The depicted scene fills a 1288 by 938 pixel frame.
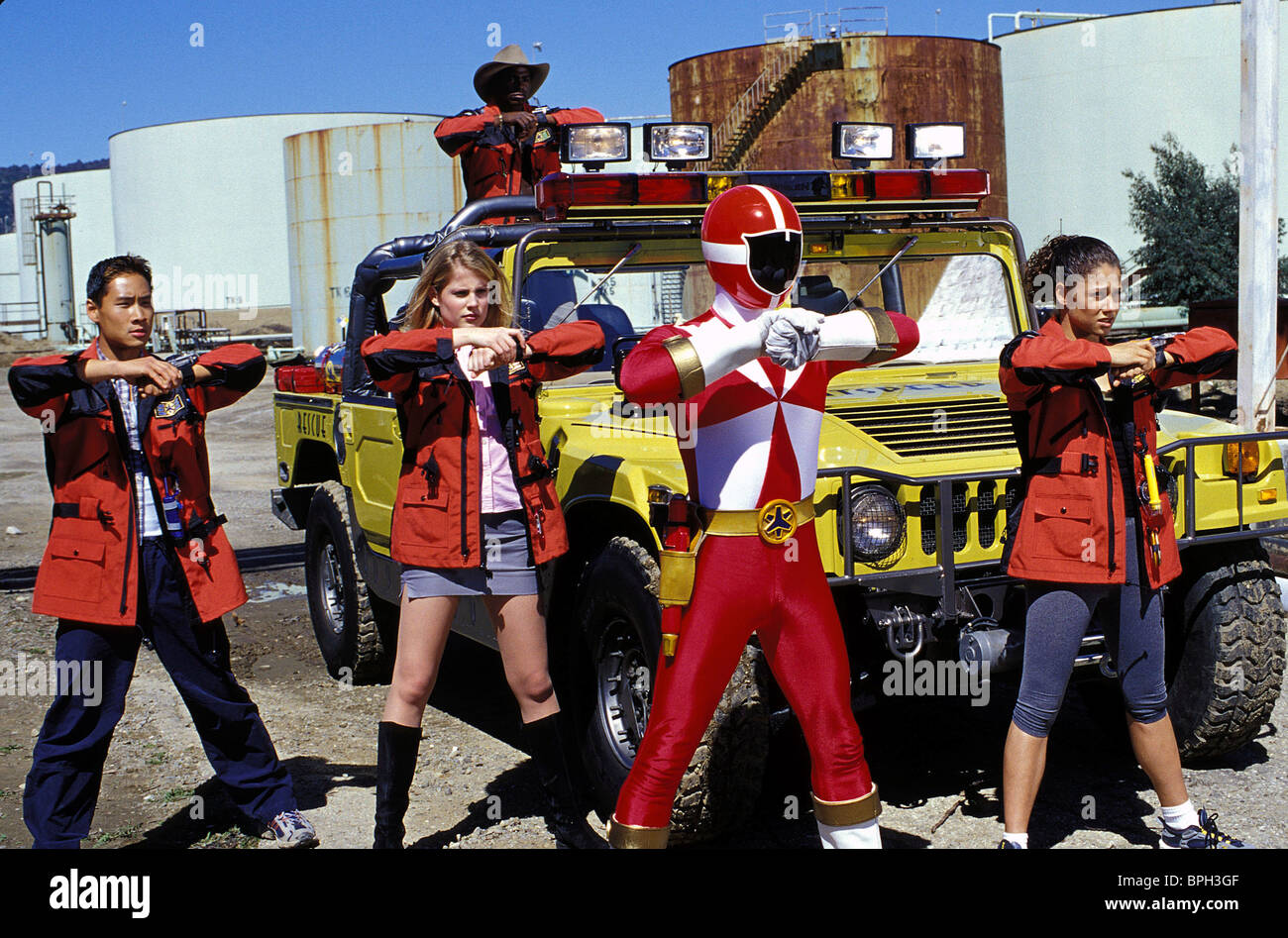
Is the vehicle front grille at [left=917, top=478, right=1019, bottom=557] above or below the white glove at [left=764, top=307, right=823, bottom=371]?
below

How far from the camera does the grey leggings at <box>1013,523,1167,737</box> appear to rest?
379 centimetres

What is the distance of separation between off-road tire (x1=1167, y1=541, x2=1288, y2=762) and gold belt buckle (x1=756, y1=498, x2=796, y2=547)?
2153mm

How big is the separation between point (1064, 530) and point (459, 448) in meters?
1.72

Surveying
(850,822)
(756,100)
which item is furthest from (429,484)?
(756,100)

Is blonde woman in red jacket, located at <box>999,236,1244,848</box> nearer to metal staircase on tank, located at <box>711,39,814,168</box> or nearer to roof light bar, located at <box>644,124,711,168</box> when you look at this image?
roof light bar, located at <box>644,124,711,168</box>

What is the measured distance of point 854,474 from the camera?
393 centimetres

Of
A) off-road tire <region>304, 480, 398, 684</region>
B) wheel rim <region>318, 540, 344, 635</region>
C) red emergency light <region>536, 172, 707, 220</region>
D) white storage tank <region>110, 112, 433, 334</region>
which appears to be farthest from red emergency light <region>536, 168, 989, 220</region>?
white storage tank <region>110, 112, 433, 334</region>

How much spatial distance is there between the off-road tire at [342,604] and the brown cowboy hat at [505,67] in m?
2.11

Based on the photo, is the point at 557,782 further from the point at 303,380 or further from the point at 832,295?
the point at 303,380

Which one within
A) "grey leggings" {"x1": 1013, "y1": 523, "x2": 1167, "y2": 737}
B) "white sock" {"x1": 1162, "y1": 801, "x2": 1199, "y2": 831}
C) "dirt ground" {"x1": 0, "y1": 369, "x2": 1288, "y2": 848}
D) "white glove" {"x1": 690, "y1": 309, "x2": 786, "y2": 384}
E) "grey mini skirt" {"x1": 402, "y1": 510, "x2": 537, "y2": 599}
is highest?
"white glove" {"x1": 690, "y1": 309, "x2": 786, "y2": 384}

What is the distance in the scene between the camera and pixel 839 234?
5.36 meters

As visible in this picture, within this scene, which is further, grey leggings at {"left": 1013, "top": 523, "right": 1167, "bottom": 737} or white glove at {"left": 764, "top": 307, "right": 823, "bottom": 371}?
grey leggings at {"left": 1013, "top": 523, "right": 1167, "bottom": 737}
